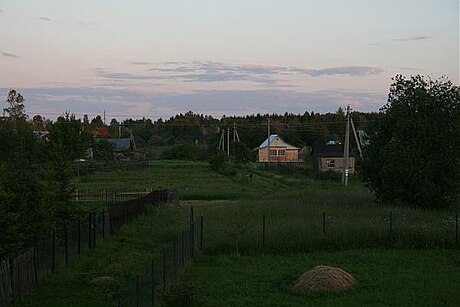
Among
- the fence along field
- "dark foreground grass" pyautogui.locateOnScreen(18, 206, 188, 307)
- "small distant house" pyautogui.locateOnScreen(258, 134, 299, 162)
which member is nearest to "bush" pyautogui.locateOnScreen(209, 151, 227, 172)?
"small distant house" pyautogui.locateOnScreen(258, 134, 299, 162)

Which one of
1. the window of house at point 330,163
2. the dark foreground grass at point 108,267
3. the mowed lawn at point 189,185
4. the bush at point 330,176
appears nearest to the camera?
the dark foreground grass at point 108,267

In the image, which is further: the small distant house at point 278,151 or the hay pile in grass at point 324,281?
the small distant house at point 278,151

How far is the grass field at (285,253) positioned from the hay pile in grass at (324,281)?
1.05 ft

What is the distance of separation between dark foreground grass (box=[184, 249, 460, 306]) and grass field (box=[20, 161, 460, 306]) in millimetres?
28

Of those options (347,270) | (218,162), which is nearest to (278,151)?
(218,162)

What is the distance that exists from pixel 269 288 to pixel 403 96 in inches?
792

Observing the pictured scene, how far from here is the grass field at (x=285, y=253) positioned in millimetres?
15430

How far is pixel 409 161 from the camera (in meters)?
31.2

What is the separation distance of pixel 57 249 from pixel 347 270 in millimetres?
8311

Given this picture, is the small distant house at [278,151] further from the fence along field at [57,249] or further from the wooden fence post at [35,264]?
the wooden fence post at [35,264]

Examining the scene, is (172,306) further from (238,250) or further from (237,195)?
(237,195)

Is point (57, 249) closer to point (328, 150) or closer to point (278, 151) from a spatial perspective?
point (328, 150)

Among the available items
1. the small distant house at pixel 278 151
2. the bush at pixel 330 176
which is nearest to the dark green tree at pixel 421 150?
the bush at pixel 330 176

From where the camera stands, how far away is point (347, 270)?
59.2 ft
